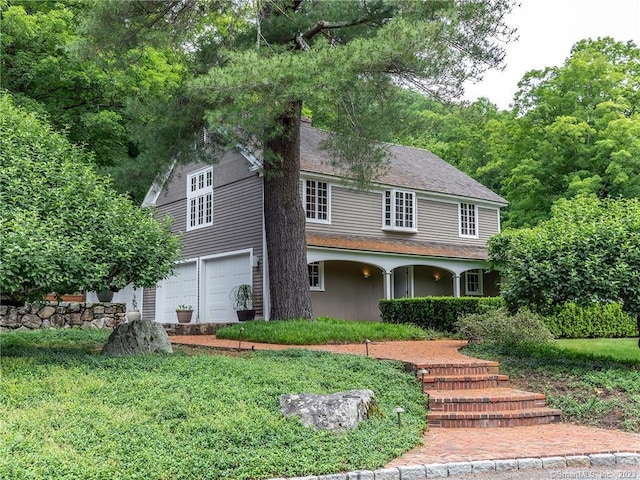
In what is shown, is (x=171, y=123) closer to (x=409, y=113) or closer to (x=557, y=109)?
(x=409, y=113)

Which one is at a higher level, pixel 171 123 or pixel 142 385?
pixel 171 123

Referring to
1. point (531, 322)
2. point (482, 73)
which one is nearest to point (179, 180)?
point (482, 73)

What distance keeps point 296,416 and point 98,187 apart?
4.76 metres

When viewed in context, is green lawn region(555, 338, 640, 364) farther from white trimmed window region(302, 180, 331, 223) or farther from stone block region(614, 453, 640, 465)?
white trimmed window region(302, 180, 331, 223)

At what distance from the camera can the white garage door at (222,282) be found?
18.2 metres

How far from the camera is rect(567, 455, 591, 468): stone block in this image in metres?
5.64

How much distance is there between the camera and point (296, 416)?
6164 mm

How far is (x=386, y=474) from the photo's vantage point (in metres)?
5.18

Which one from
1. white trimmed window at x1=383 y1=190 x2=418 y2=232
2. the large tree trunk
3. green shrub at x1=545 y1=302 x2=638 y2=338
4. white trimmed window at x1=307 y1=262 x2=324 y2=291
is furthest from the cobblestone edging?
white trimmed window at x1=383 y1=190 x2=418 y2=232

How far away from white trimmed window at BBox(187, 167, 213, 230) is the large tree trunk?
5.63 metres

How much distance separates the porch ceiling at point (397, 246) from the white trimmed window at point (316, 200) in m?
0.60

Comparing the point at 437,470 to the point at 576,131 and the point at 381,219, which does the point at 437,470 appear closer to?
the point at 381,219

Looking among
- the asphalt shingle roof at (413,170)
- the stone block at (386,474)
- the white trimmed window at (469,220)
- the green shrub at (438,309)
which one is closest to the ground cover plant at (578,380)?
the stone block at (386,474)

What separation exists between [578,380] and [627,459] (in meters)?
3.04
